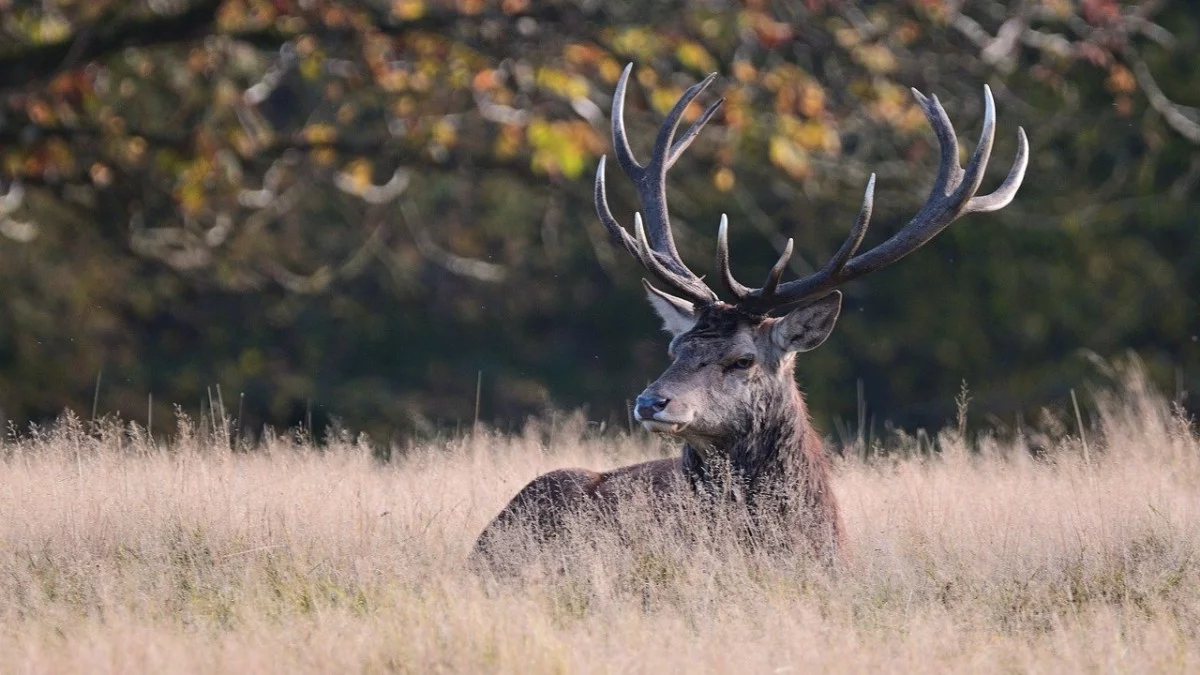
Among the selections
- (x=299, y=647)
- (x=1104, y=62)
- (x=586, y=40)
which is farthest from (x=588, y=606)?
(x=1104, y=62)

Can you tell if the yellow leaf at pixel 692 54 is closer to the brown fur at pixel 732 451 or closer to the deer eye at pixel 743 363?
the brown fur at pixel 732 451

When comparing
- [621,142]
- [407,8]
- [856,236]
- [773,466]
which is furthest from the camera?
[407,8]

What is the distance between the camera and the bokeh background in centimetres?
1059

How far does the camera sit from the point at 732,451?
6738 mm

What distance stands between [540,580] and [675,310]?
1.44 meters

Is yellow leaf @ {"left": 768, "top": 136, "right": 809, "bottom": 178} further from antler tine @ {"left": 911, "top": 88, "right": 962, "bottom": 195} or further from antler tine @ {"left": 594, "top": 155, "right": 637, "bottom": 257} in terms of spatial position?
antler tine @ {"left": 911, "top": 88, "right": 962, "bottom": 195}

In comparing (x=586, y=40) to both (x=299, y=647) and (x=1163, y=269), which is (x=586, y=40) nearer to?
(x=299, y=647)

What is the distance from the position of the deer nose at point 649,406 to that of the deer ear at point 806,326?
1.94 feet

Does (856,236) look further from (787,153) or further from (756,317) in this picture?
(787,153)

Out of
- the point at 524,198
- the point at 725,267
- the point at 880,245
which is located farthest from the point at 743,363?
the point at 524,198

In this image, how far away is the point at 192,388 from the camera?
18.5 metres

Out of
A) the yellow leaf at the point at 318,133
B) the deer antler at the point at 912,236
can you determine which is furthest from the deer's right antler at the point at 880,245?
the yellow leaf at the point at 318,133

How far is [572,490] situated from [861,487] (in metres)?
1.45

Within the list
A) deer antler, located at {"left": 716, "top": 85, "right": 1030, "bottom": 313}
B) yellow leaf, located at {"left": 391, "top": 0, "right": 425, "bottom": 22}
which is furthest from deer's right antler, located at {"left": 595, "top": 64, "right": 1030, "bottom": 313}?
yellow leaf, located at {"left": 391, "top": 0, "right": 425, "bottom": 22}
